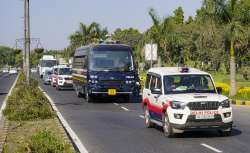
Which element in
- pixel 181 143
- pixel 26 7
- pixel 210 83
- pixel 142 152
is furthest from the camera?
pixel 26 7

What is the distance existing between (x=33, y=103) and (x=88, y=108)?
662 cm

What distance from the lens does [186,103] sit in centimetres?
1376

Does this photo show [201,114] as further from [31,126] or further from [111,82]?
[111,82]

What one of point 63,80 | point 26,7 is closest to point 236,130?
point 26,7

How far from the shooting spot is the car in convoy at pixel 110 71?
28.0m

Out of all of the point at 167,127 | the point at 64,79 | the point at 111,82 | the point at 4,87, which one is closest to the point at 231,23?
the point at 111,82

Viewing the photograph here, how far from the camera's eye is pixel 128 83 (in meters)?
28.2

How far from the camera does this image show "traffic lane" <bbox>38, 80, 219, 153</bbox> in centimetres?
1255

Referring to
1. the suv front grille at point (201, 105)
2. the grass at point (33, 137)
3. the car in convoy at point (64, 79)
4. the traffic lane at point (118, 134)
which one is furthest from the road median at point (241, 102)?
the car in convoy at point (64, 79)

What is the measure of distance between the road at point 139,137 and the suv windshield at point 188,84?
1121 millimetres

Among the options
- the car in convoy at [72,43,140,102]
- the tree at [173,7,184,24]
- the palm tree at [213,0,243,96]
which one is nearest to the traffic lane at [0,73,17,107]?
the car in convoy at [72,43,140,102]

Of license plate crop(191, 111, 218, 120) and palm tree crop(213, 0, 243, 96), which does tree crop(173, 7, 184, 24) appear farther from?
license plate crop(191, 111, 218, 120)

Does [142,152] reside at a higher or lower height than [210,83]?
lower

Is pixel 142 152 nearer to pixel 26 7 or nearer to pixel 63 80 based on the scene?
pixel 26 7
